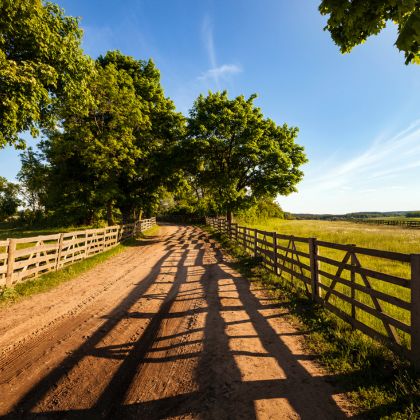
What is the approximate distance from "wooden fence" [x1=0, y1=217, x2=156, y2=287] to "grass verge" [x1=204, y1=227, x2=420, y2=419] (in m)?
8.52

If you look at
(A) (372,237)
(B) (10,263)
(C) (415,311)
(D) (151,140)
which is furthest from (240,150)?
(C) (415,311)

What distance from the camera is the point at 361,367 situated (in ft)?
13.0

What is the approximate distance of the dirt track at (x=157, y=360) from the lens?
323 centimetres

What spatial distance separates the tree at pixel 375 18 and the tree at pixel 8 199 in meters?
78.6

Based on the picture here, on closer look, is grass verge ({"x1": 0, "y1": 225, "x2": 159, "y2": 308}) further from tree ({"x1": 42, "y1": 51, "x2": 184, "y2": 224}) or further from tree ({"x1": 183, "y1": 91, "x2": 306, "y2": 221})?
tree ({"x1": 183, "y1": 91, "x2": 306, "y2": 221})

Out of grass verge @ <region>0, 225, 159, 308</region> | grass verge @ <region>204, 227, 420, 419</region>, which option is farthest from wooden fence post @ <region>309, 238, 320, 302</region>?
grass verge @ <region>0, 225, 159, 308</region>

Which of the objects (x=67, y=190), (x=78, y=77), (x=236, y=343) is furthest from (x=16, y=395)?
(x=67, y=190)

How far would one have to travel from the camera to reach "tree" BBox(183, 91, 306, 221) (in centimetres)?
2220

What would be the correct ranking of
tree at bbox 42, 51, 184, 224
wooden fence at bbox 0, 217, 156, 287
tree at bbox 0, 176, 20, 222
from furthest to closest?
tree at bbox 0, 176, 20, 222, tree at bbox 42, 51, 184, 224, wooden fence at bbox 0, 217, 156, 287

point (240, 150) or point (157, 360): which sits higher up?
point (240, 150)

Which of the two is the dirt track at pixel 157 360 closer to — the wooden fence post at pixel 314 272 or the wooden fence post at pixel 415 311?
the wooden fence post at pixel 314 272

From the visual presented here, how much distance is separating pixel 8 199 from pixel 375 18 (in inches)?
3209

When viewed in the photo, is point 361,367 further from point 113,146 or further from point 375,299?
point 113,146

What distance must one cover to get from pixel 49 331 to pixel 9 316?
5.38 feet
